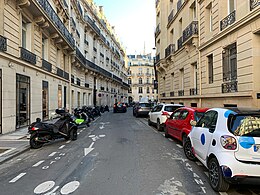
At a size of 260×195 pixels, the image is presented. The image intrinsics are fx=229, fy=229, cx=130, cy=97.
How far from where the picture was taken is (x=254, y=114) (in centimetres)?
415

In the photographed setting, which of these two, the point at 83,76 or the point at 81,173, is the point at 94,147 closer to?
the point at 81,173

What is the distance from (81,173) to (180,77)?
656 inches

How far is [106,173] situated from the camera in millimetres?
5117

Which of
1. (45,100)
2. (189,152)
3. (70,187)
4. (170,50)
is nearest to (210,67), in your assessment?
(170,50)

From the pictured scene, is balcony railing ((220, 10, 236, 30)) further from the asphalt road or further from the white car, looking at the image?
the white car

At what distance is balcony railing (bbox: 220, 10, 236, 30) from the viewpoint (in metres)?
11.0

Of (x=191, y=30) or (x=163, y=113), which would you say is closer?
(x=163, y=113)

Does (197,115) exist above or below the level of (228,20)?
below

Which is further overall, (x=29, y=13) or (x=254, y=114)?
(x=29, y=13)

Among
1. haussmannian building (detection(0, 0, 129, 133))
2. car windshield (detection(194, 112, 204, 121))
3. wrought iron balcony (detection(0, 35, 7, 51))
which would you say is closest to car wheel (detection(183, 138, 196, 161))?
car windshield (detection(194, 112, 204, 121))

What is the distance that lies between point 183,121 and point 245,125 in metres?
4.14

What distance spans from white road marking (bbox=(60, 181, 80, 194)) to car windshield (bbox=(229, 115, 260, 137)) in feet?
9.94

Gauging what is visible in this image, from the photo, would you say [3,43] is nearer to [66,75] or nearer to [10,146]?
[10,146]

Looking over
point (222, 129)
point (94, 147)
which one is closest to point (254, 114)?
point (222, 129)
